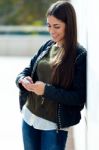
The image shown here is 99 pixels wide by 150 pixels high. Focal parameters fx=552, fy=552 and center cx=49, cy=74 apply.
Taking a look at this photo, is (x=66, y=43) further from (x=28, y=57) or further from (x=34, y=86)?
(x=28, y=57)

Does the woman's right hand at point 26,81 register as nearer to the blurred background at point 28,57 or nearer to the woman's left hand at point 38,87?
the woman's left hand at point 38,87

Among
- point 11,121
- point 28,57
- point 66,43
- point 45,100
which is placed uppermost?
point 66,43

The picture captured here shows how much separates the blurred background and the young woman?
85 mm

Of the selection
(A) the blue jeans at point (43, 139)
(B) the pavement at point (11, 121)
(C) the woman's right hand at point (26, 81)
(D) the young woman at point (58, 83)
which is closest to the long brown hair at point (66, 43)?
(D) the young woman at point (58, 83)

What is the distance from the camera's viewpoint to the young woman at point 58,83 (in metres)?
3.45

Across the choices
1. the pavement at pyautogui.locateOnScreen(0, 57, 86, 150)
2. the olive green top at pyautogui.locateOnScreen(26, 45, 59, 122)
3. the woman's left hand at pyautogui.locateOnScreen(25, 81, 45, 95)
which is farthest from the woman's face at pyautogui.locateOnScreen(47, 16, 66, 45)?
the pavement at pyautogui.locateOnScreen(0, 57, 86, 150)

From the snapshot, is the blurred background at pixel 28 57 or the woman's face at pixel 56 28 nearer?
the blurred background at pixel 28 57

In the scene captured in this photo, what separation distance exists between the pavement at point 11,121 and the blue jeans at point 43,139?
0.63 meters

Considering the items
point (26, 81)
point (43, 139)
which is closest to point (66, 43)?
point (26, 81)

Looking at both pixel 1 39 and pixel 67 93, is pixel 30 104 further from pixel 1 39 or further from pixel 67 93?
pixel 1 39

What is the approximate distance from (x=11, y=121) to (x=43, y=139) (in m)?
3.59

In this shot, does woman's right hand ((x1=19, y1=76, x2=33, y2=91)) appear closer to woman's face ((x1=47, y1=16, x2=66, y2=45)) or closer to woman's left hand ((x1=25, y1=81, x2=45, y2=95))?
woman's left hand ((x1=25, y1=81, x2=45, y2=95))

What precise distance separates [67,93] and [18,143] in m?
2.91

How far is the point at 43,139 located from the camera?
3.68m
